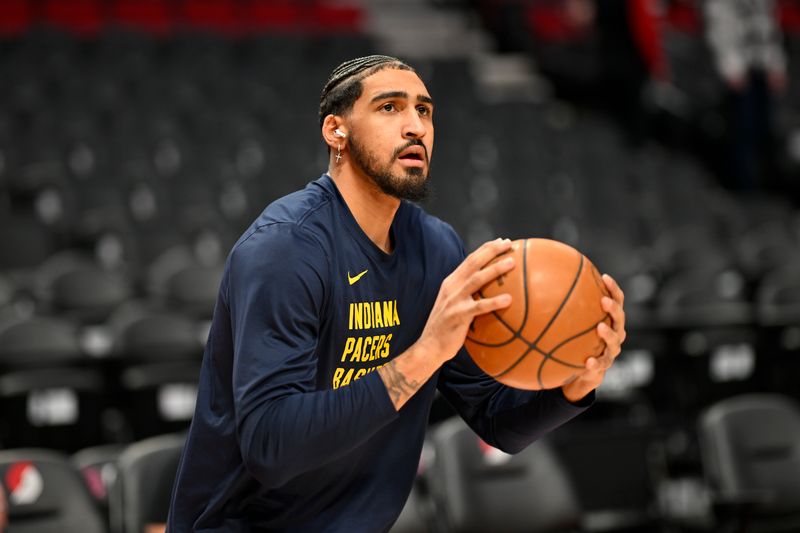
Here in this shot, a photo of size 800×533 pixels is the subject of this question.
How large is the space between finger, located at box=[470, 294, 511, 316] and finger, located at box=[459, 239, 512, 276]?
6 centimetres

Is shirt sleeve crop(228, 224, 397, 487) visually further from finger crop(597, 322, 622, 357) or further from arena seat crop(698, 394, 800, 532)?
arena seat crop(698, 394, 800, 532)

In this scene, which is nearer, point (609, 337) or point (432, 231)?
point (609, 337)

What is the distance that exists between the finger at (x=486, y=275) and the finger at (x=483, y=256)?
0.01 m

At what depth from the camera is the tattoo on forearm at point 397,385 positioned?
189 centimetres

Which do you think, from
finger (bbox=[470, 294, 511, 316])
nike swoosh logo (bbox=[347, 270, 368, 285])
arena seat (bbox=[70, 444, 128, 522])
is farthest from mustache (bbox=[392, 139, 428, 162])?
arena seat (bbox=[70, 444, 128, 522])

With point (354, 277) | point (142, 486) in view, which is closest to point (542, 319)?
point (354, 277)

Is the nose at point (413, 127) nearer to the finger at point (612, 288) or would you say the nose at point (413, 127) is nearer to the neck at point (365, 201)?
the neck at point (365, 201)

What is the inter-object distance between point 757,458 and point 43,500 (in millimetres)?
2833

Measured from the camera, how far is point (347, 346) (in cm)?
210

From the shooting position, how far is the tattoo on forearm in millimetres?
1888

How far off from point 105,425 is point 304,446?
3.35 m

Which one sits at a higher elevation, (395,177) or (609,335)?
(395,177)

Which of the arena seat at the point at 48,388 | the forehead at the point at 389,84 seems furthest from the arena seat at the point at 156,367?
the forehead at the point at 389,84

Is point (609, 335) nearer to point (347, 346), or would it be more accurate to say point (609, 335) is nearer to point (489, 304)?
point (489, 304)
